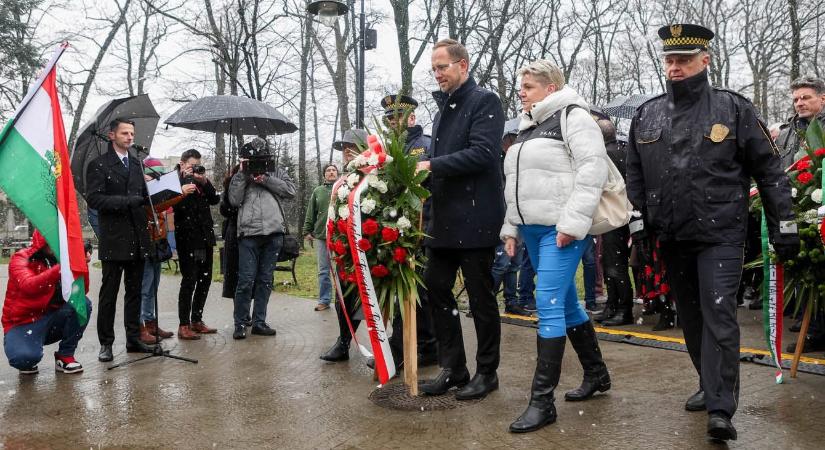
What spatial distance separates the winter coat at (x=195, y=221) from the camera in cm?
712

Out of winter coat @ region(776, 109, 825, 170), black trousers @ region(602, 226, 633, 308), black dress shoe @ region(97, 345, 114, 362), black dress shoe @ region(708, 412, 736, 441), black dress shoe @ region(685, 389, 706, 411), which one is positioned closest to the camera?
black dress shoe @ region(708, 412, 736, 441)

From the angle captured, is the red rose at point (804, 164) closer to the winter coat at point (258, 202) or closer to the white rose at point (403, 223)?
the white rose at point (403, 223)

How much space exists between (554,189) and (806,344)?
3207 mm

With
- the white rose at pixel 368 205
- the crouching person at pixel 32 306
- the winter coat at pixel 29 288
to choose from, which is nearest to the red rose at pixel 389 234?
the white rose at pixel 368 205

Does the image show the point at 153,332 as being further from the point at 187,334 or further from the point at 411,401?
the point at 411,401

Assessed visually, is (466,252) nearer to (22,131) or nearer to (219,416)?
(219,416)

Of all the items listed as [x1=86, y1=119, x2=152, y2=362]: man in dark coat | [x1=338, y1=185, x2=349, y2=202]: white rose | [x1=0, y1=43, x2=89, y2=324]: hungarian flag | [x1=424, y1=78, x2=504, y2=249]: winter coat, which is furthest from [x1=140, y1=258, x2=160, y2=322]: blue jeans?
[x1=424, y1=78, x2=504, y2=249]: winter coat

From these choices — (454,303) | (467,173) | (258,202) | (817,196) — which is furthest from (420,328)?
(817,196)

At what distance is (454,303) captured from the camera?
4754 mm

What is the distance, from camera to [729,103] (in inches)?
147

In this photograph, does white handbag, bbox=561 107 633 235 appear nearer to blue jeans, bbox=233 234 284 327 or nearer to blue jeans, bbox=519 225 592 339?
blue jeans, bbox=519 225 592 339

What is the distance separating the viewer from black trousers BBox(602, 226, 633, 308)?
7.18m

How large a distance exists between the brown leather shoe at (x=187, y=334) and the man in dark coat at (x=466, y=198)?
134 inches

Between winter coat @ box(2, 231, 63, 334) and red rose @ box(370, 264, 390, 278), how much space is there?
269 cm
